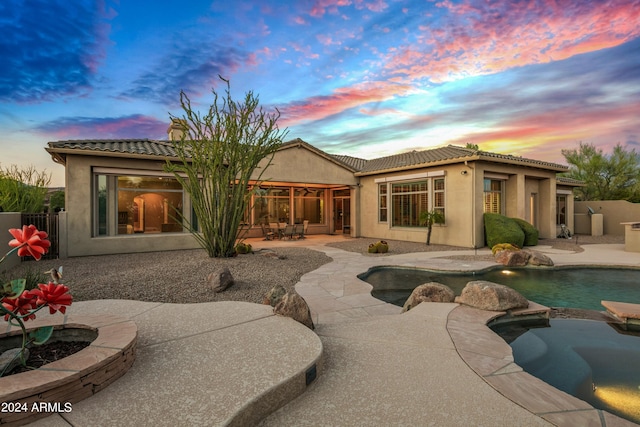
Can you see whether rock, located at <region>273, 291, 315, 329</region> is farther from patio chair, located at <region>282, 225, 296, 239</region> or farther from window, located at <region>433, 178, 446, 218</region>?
patio chair, located at <region>282, 225, 296, 239</region>

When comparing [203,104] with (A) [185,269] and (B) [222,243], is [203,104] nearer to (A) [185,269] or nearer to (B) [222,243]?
(B) [222,243]

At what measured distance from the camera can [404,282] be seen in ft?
24.2

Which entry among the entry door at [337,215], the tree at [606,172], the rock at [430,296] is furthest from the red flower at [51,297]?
the tree at [606,172]

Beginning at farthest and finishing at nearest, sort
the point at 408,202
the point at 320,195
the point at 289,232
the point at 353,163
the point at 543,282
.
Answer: the point at 353,163, the point at 320,195, the point at 289,232, the point at 408,202, the point at 543,282

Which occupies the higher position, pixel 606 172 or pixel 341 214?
pixel 606 172

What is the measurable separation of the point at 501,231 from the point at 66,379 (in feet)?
42.6

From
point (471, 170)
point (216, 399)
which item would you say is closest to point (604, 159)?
point (471, 170)

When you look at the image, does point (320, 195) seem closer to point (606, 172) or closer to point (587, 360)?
point (587, 360)

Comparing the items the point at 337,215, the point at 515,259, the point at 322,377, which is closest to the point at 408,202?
the point at 337,215

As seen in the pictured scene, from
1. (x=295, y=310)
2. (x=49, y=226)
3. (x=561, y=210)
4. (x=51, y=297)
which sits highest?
(x=561, y=210)

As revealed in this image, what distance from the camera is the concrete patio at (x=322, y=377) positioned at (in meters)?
2.04

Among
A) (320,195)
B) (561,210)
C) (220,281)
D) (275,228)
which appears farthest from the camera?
(320,195)

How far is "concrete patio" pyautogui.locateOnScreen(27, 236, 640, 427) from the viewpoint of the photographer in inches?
80.5

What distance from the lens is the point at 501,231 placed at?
11648 millimetres
